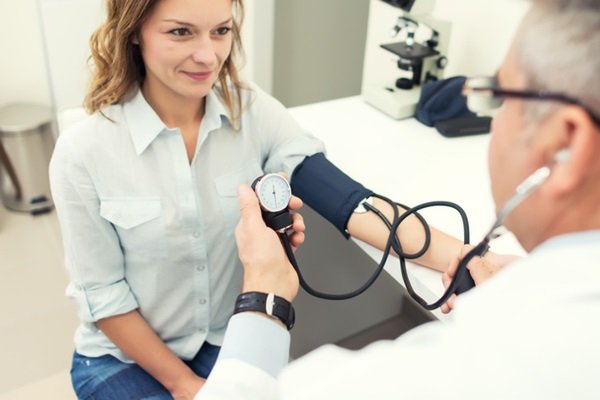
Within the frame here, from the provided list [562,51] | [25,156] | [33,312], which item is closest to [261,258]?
[562,51]

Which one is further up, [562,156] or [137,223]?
[562,156]

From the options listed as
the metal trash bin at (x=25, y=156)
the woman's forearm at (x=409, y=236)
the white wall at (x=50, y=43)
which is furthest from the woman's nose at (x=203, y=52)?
the metal trash bin at (x=25, y=156)

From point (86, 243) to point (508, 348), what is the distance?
2.75 feet

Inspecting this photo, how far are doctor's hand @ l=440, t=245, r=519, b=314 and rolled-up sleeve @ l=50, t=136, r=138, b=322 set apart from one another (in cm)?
61

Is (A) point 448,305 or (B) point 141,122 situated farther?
(B) point 141,122

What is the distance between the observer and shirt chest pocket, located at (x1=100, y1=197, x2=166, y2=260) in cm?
109

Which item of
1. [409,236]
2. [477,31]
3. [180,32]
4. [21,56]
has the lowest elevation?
[21,56]

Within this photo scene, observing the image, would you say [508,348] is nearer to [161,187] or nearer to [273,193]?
[273,193]

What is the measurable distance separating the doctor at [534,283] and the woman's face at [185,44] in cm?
63

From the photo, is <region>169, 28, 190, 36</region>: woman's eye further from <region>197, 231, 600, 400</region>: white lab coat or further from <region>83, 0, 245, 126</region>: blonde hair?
<region>197, 231, 600, 400</region>: white lab coat

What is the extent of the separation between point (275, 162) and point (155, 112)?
0.92ft

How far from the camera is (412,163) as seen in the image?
142 cm

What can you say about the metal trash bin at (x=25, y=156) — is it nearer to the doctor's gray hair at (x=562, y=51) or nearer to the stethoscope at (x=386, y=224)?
the stethoscope at (x=386, y=224)

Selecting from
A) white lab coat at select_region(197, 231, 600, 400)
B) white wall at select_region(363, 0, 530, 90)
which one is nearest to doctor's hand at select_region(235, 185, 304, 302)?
white lab coat at select_region(197, 231, 600, 400)
